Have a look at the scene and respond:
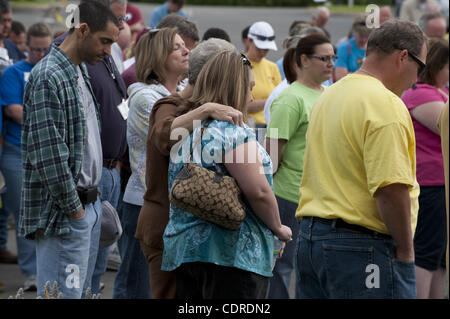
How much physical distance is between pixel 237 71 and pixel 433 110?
6.95 ft

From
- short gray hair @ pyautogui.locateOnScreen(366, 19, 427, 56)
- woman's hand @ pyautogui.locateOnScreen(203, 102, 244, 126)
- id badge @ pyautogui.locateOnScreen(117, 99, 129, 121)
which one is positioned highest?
short gray hair @ pyautogui.locateOnScreen(366, 19, 427, 56)

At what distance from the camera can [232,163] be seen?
10.8 feet

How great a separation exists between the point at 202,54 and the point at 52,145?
34.9 inches

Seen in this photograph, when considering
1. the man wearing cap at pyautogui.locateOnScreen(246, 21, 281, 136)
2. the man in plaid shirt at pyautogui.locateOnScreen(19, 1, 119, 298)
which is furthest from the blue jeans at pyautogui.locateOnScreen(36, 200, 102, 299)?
the man wearing cap at pyautogui.locateOnScreen(246, 21, 281, 136)

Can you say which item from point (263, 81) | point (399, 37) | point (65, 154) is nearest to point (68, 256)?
point (65, 154)

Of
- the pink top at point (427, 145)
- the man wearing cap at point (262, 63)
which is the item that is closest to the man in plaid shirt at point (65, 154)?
the pink top at point (427, 145)

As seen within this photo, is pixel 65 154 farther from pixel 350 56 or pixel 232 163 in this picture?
pixel 350 56

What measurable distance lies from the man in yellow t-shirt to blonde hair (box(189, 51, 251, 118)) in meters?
0.37

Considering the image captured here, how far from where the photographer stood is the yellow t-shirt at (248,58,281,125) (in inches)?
284

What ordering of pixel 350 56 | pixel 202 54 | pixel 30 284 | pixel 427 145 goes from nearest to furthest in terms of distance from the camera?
pixel 202 54, pixel 427 145, pixel 30 284, pixel 350 56

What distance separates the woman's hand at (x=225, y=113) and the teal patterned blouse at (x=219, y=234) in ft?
0.09

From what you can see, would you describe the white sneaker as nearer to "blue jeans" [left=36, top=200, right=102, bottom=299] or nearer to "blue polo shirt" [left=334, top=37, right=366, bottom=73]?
"blue jeans" [left=36, top=200, right=102, bottom=299]

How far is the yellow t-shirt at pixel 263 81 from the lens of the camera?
7209 mm
